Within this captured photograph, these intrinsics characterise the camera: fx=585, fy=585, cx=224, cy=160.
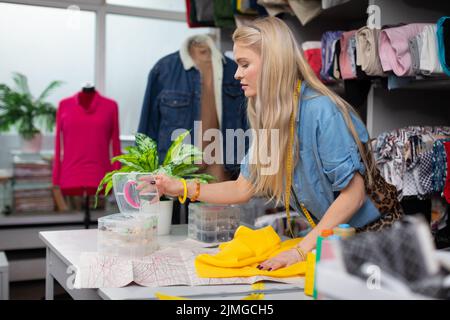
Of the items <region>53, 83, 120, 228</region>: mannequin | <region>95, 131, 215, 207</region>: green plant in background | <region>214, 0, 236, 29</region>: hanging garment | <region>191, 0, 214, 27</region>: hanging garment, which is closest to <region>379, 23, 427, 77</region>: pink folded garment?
<region>95, 131, 215, 207</region>: green plant in background

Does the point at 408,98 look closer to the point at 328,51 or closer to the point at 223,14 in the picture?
the point at 328,51

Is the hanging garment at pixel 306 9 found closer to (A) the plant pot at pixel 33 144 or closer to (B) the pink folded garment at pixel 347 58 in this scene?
(B) the pink folded garment at pixel 347 58

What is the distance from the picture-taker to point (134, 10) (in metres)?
4.26

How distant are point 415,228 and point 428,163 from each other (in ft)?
5.43

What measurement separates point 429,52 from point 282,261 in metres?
1.13

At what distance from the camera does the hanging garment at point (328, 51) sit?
2.79 metres

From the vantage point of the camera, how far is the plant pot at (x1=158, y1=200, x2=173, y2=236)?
7.11ft

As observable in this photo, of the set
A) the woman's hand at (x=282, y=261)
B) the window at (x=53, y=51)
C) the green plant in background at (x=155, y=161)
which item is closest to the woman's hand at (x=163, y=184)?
the green plant in background at (x=155, y=161)

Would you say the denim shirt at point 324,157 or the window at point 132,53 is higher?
the window at point 132,53

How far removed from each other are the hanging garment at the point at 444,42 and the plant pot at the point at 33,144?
9.46 feet

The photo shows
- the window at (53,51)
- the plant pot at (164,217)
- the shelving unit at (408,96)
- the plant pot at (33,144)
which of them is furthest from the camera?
the plant pot at (33,144)

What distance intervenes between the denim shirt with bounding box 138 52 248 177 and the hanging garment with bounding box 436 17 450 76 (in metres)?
1.45

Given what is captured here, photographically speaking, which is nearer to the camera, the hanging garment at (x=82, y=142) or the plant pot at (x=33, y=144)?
the hanging garment at (x=82, y=142)
